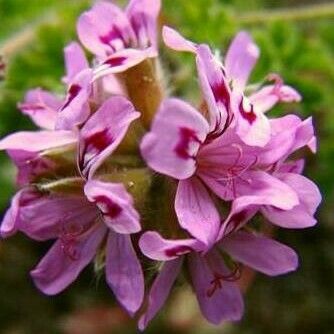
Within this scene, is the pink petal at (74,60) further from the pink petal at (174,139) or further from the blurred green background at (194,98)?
the blurred green background at (194,98)

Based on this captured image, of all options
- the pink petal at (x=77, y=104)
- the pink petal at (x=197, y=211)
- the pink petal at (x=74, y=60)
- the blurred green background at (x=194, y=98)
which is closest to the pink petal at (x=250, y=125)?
the pink petal at (x=197, y=211)

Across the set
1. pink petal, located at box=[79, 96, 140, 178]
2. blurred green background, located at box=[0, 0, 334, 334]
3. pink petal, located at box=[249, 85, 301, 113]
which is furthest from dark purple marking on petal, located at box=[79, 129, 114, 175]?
blurred green background, located at box=[0, 0, 334, 334]

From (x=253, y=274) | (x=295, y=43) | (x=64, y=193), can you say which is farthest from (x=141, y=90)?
(x=253, y=274)

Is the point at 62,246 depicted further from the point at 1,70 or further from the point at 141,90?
the point at 1,70

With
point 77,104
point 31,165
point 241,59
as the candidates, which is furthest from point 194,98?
point 77,104

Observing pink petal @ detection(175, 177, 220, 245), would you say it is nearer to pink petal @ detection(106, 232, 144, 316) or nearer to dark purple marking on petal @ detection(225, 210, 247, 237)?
dark purple marking on petal @ detection(225, 210, 247, 237)

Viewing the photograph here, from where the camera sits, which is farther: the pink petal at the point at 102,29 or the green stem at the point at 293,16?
the green stem at the point at 293,16
